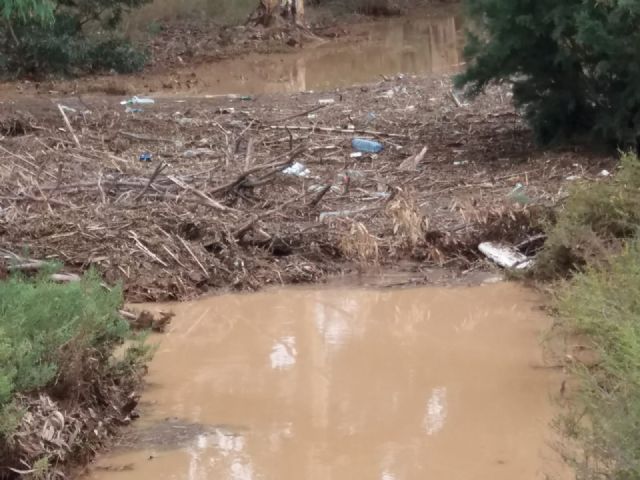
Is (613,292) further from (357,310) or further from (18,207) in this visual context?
(18,207)

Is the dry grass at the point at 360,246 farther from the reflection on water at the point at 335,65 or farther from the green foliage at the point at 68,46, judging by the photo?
the green foliage at the point at 68,46

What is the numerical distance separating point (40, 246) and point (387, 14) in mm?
25899

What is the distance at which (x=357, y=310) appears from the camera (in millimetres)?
8102

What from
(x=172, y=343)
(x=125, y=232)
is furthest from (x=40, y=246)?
(x=172, y=343)

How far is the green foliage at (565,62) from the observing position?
10141 millimetres

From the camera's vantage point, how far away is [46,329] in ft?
18.0

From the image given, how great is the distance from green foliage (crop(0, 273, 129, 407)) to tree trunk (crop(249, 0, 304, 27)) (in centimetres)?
2166

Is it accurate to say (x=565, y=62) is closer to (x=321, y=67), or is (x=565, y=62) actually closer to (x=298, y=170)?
(x=298, y=170)

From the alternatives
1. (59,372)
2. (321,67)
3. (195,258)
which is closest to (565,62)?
(195,258)

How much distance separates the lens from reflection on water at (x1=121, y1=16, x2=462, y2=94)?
19.7m

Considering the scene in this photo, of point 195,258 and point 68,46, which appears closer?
point 195,258

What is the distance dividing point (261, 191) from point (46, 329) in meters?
4.88

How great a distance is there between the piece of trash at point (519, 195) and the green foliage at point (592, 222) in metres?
1.53

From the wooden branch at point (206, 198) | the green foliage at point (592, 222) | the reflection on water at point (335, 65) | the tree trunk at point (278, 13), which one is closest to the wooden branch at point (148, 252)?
the wooden branch at point (206, 198)
